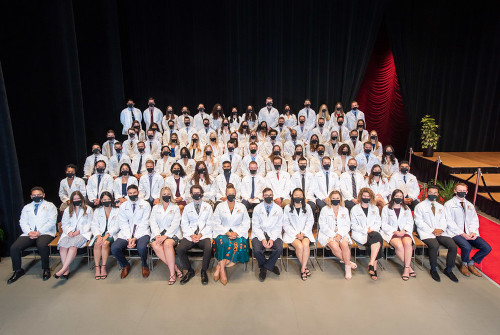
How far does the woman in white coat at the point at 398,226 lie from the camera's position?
17.2 ft

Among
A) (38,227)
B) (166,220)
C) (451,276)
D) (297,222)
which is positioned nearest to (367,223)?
(297,222)

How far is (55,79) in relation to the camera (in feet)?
24.9

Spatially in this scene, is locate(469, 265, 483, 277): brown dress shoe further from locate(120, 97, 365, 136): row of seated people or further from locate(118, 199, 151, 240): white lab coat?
locate(118, 199, 151, 240): white lab coat

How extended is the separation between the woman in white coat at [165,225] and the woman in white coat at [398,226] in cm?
330

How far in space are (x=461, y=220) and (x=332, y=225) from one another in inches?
81.8

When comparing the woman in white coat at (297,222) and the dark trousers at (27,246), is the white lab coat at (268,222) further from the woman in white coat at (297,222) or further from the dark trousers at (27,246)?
the dark trousers at (27,246)

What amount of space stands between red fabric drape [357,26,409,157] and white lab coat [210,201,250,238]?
7621 millimetres

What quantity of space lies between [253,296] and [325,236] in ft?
4.90

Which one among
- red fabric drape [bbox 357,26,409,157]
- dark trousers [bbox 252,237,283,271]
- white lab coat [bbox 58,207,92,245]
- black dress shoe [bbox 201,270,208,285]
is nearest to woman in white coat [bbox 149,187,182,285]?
black dress shoe [bbox 201,270,208,285]

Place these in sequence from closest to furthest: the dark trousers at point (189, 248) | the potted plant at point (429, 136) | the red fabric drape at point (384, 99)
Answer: the dark trousers at point (189, 248)
the potted plant at point (429, 136)
the red fabric drape at point (384, 99)

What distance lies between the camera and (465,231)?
18.5 feet

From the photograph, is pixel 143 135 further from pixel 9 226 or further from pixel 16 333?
pixel 16 333

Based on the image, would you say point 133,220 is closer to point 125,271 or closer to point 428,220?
point 125,271

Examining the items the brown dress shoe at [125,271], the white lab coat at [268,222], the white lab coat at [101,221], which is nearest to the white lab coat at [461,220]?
the white lab coat at [268,222]
